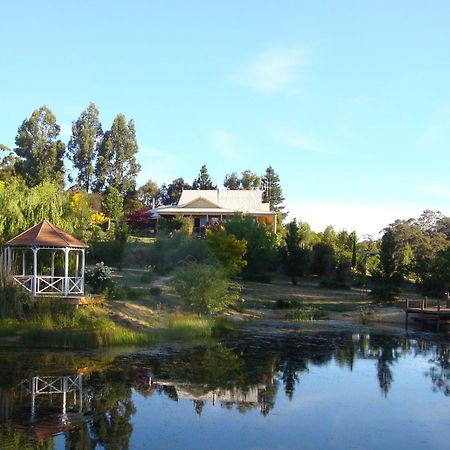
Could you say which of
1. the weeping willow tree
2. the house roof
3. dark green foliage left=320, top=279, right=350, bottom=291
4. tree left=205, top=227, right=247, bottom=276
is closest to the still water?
the weeping willow tree

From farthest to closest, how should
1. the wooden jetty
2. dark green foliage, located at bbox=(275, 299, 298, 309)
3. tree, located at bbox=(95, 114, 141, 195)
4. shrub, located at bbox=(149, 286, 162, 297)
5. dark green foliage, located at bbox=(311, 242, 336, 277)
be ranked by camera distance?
tree, located at bbox=(95, 114, 141, 195), dark green foliage, located at bbox=(311, 242, 336, 277), dark green foliage, located at bbox=(275, 299, 298, 309), the wooden jetty, shrub, located at bbox=(149, 286, 162, 297)

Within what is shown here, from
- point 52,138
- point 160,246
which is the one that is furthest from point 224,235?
point 52,138

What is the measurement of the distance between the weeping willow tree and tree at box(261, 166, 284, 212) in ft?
199

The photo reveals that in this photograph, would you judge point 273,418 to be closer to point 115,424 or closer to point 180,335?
point 115,424

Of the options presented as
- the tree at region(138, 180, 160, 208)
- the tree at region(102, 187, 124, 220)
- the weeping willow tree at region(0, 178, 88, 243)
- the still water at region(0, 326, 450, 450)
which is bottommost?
the still water at region(0, 326, 450, 450)

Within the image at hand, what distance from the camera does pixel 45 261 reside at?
30641mm

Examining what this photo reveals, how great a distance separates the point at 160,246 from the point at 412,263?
22.5 m

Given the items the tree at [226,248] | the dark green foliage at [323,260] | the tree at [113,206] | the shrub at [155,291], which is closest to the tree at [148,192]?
the tree at [113,206]

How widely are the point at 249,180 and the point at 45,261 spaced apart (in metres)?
62.9

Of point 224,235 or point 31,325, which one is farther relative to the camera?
point 224,235

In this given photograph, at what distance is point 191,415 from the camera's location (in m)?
15.6

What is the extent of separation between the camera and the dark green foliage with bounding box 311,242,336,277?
184 ft

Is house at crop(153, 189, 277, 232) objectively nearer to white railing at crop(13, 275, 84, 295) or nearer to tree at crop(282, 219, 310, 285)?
tree at crop(282, 219, 310, 285)

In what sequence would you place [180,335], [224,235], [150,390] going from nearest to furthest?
[150,390]
[180,335]
[224,235]
